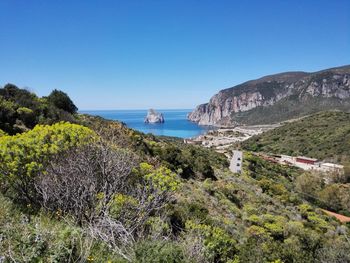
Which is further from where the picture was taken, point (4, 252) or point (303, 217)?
point (303, 217)

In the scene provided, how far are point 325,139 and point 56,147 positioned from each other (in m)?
75.7

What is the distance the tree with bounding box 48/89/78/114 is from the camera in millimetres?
27359

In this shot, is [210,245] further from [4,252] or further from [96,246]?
[4,252]

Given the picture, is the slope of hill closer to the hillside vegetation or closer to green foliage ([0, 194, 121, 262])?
the hillside vegetation

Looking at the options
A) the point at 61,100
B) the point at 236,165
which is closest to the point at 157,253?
the point at 61,100

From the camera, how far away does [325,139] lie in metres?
70.4

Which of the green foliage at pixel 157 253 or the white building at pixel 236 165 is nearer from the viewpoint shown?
the green foliage at pixel 157 253

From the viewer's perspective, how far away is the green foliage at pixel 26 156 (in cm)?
678

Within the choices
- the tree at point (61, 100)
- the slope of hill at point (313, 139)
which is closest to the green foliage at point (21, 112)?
the tree at point (61, 100)

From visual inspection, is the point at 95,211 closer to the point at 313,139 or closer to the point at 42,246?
the point at 42,246

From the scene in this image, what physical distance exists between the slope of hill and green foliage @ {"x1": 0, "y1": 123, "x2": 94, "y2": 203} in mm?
64452

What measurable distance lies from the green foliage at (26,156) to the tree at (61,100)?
2121 centimetres

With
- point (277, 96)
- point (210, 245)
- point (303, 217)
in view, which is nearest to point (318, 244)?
point (303, 217)

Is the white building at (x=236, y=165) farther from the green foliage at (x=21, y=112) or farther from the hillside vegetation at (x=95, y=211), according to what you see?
the green foliage at (x=21, y=112)
